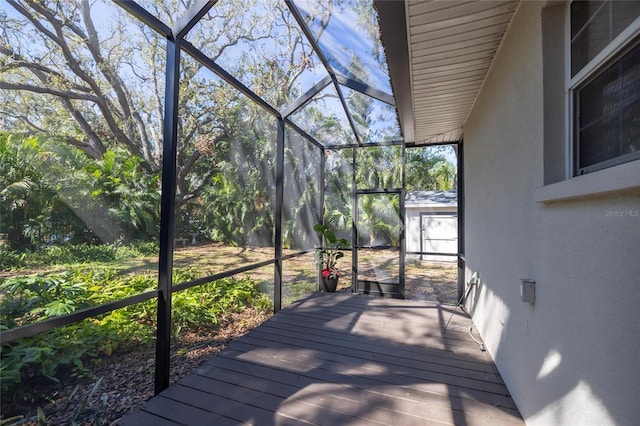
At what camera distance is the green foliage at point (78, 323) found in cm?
209

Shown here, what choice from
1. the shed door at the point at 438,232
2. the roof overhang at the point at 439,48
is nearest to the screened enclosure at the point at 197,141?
the roof overhang at the point at 439,48

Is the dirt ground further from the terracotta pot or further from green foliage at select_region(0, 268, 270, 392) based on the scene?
the terracotta pot

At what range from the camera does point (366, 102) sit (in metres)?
4.48

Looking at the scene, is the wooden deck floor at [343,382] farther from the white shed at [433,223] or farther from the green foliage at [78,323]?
the white shed at [433,223]

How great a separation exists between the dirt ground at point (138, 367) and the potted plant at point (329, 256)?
304 millimetres

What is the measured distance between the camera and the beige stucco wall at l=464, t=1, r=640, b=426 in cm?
94

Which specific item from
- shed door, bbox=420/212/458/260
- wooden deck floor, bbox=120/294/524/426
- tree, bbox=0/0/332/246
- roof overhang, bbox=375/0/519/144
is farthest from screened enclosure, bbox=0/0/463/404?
shed door, bbox=420/212/458/260

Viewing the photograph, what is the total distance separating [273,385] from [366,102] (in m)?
4.25

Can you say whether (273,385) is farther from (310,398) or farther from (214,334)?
(214,334)

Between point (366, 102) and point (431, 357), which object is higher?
point (366, 102)

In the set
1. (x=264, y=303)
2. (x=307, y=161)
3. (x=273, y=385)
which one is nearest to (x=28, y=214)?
(x=264, y=303)

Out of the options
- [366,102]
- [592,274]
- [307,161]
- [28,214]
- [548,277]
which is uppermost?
[366,102]

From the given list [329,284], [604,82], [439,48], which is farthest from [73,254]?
[604,82]

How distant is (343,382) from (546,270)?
70.0 inches
